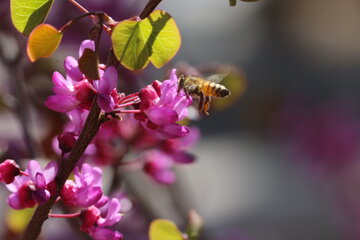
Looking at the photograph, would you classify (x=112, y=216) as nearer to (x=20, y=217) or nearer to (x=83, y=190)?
(x=83, y=190)

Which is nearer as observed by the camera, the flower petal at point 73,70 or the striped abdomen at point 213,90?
the flower petal at point 73,70

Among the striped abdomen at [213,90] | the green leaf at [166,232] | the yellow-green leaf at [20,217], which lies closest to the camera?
the green leaf at [166,232]

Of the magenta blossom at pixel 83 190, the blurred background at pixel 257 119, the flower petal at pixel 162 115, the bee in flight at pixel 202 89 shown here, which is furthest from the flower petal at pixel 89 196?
the blurred background at pixel 257 119

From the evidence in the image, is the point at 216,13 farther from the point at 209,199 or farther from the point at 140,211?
the point at 140,211

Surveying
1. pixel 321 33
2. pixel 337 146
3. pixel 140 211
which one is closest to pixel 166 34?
pixel 140 211

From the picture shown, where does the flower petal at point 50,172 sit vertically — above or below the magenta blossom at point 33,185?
above

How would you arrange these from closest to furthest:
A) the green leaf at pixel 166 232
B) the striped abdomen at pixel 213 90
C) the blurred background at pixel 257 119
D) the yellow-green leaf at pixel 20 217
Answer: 1. the green leaf at pixel 166 232
2. the striped abdomen at pixel 213 90
3. the yellow-green leaf at pixel 20 217
4. the blurred background at pixel 257 119

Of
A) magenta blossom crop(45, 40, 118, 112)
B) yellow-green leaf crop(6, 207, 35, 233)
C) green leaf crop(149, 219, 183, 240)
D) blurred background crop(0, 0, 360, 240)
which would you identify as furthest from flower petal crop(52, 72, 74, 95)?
yellow-green leaf crop(6, 207, 35, 233)

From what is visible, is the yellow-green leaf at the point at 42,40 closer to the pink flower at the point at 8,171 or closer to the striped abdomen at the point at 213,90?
the pink flower at the point at 8,171
